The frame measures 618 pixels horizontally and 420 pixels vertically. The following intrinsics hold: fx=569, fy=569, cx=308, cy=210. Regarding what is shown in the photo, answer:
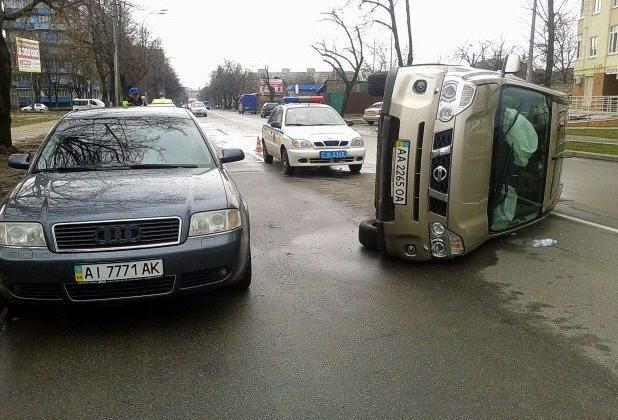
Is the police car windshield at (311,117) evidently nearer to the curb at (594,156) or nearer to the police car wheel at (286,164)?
the police car wheel at (286,164)

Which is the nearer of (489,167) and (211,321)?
(211,321)

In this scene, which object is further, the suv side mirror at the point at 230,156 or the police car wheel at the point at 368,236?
the police car wheel at the point at 368,236

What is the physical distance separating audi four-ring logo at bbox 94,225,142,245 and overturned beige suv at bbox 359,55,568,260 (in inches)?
98.5

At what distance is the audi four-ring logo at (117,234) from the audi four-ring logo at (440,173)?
8.85ft

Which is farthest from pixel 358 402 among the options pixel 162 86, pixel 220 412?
pixel 162 86

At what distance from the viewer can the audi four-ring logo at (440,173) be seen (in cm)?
516

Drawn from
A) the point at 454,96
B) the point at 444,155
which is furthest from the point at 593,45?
the point at 444,155

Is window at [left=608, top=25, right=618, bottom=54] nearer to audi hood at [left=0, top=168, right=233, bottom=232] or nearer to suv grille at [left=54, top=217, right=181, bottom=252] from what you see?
audi hood at [left=0, top=168, right=233, bottom=232]

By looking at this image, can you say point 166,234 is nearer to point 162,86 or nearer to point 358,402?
point 358,402

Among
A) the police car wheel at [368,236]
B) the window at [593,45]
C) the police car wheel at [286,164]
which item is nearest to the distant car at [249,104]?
the window at [593,45]

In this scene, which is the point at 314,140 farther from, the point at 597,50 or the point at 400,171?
the point at 597,50

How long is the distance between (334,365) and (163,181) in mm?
2012

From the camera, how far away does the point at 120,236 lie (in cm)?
382

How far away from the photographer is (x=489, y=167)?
5523 mm
